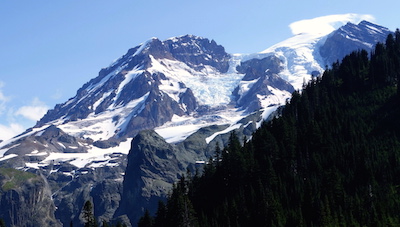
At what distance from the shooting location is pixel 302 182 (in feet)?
550

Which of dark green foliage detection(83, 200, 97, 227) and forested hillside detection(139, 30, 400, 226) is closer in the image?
dark green foliage detection(83, 200, 97, 227)

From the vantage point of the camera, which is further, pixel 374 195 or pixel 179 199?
pixel 374 195

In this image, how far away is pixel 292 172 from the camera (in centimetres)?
17562

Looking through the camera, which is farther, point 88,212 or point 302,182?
point 302,182

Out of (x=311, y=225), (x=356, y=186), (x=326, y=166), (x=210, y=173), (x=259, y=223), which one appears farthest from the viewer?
(x=210, y=173)

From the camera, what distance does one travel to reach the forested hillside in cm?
→ 14300

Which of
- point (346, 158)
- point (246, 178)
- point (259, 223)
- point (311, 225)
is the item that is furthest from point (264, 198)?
point (346, 158)

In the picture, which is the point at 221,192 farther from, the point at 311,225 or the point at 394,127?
the point at 394,127

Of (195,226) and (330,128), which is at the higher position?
(330,128)

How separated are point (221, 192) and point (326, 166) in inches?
1177

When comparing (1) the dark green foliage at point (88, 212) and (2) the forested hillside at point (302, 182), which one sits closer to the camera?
(1) the dark green foliage at point (88, 212)

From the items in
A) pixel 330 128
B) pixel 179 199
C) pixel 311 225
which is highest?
pixel 330 128

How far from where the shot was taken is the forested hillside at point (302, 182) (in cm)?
14300

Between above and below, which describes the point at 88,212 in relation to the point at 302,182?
above
